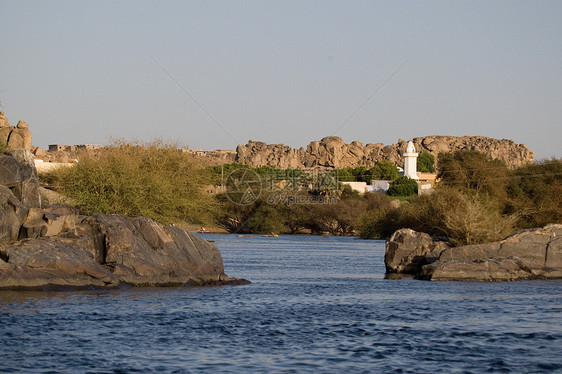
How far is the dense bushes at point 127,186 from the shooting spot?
4416cm

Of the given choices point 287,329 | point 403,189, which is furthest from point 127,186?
point 403,189

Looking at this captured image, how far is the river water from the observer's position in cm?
1478

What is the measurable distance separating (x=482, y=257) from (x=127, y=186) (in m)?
22.3

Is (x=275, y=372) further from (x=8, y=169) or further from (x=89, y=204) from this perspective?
(x=89, y=204)

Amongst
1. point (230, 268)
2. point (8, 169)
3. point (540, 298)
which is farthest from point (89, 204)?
point (540, 298)

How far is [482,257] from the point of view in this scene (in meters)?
32.7

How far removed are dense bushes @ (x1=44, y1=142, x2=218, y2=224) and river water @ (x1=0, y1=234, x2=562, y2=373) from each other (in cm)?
1797

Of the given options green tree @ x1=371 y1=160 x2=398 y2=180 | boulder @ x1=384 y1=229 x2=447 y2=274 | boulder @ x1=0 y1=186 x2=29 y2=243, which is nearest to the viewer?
boulder @ x1=0 y1=186 x2=29 y2=243

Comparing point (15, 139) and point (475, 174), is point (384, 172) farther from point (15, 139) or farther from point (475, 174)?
point (15, 139)

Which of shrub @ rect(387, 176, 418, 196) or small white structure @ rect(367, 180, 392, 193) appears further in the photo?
small white structure @ rect(367, 180, 392, 193)

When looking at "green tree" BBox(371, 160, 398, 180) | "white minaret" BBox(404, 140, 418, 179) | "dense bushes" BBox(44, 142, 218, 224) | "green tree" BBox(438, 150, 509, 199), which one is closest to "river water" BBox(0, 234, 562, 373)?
"dense bushes" BBox(44, 142, 218, 224)

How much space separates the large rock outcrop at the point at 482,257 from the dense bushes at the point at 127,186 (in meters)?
17.3

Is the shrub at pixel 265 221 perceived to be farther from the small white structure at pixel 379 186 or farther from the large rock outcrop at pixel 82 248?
the large rock outcrop at pixel 82 248

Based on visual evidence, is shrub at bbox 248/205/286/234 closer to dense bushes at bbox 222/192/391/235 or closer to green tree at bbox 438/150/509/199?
dense bushes at bbox 222/192/391/235
